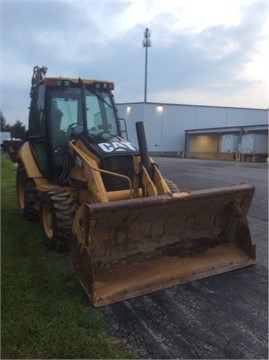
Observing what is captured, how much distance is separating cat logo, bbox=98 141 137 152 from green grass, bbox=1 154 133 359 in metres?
1.50

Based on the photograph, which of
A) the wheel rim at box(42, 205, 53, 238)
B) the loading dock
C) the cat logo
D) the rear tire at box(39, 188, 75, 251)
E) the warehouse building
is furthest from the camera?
the warehouse building

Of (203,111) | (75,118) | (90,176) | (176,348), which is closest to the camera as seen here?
(176,348)

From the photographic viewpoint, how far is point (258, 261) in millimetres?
5000

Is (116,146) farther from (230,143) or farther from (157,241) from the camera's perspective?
(230,143)

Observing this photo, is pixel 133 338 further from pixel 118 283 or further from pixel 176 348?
pixel 118 283

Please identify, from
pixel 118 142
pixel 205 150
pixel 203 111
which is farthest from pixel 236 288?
pixel 203 111

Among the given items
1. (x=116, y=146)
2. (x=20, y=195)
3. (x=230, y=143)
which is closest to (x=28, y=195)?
(x=20, y=195)

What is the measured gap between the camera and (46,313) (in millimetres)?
3510

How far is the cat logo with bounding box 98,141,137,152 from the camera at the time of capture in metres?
5.02

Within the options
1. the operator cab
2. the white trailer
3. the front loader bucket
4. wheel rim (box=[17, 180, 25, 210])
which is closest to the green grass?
the front loader bucket

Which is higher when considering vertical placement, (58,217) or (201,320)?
(58,217)

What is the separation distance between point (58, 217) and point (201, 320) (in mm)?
2242

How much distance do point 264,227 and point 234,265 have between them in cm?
263

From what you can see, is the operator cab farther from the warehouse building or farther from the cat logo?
the warehouse building
